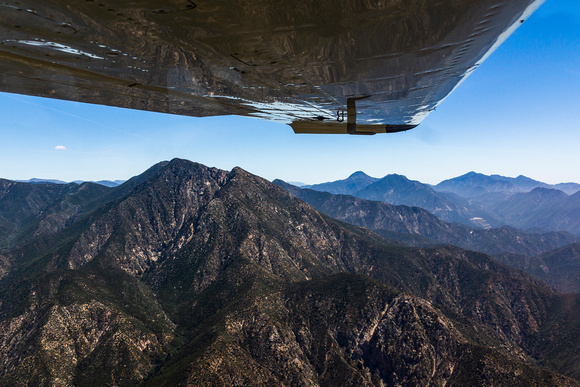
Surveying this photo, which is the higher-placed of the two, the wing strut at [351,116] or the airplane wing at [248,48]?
the airplane wing at [248,48]

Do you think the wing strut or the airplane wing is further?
the wing strut

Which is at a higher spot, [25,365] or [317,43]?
[317,43]

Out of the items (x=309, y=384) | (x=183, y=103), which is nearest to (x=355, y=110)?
(x=183, y=103)

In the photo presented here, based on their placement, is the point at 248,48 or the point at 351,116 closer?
the point at 248,48

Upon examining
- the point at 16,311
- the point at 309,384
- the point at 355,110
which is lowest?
the point at 309,384

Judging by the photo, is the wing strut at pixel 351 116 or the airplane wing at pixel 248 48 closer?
the airplane wing at pixel 248 48

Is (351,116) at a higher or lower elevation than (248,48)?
lower

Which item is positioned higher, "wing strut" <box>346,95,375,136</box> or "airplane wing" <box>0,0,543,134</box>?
"airplane wing" <box>0,0,543,134</box>

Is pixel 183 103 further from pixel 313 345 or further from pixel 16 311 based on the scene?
pixel 16 311
